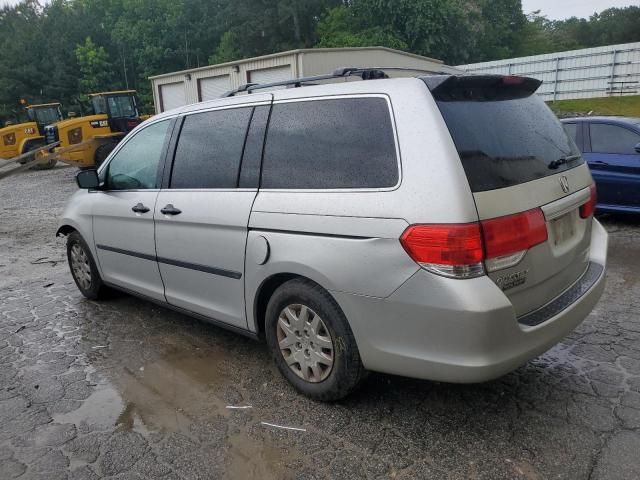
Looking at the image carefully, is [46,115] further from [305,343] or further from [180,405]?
[305,343]

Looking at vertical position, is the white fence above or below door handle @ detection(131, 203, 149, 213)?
above

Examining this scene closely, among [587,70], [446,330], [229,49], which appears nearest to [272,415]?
[446,330]

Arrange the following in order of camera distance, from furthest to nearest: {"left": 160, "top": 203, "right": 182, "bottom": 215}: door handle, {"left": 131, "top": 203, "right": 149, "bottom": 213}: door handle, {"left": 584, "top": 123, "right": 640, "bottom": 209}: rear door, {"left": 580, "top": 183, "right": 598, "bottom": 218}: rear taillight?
{"left": 584, "top": 123, "right": 640, "bottom": 209}: rear door → {"left": 131, "top": 203, "right": 149, "bottom": 213}: door handle → {"left": 160, "top": 203, "right": 182, "bottom": 215}: door handle → {"left": 580, "top": 183, "right": 598, "bottom": 218}: rear taillight

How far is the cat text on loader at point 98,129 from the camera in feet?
52.8

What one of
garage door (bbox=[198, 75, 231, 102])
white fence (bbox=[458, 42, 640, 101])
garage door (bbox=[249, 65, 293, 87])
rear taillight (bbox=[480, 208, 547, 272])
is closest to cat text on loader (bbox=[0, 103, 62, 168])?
garage door (bbox=[198, 75, 231, 102])

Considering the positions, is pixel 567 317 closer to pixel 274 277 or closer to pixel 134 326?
pixel 274 277

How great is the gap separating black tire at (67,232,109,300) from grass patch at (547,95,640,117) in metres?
19.5

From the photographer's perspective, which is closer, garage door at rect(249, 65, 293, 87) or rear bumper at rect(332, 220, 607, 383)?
rear bumper at rect(332, 220, 607, 383)

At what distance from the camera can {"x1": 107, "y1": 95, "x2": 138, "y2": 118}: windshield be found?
18.8 m

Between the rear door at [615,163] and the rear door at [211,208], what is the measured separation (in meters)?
5.69

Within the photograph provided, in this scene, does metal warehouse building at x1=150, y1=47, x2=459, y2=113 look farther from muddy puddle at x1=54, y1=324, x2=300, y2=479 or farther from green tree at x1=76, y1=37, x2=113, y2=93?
green tree at x1=76, y1=37, x2=113, y2=93

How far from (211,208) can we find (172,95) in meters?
23.5

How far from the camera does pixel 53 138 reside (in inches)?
720

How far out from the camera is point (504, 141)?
2658mm
